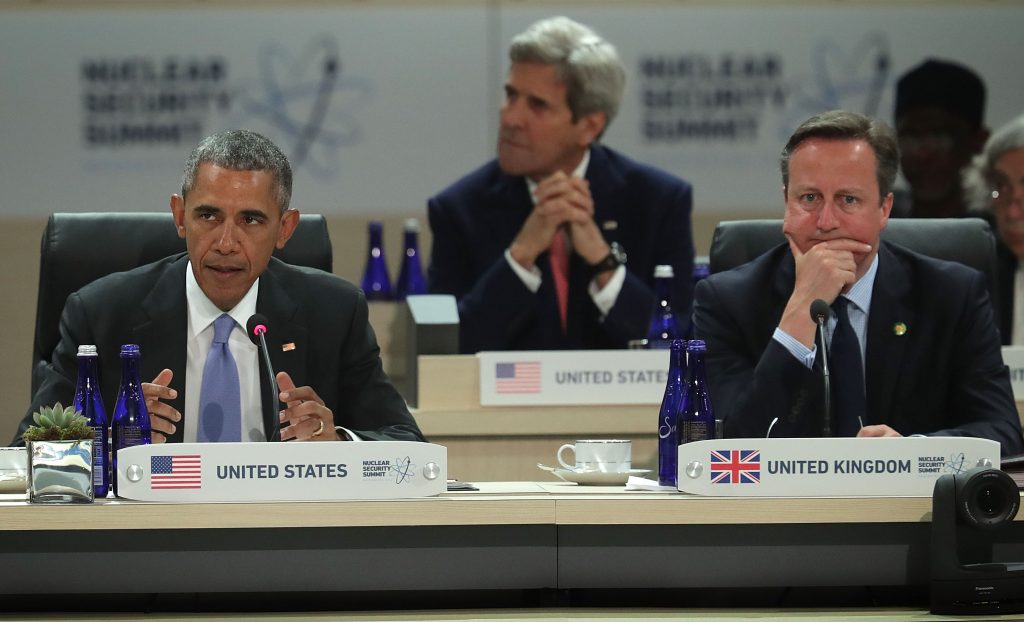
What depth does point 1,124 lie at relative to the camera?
508cm

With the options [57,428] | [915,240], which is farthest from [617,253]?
[57,428]

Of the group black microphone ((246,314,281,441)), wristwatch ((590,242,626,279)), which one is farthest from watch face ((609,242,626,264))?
black microphone ((246,314,281,441))

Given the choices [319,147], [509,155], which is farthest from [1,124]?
[509,155]

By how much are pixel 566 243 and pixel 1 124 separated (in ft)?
7.51

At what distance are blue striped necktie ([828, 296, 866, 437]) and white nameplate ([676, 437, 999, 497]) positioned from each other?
61 cm

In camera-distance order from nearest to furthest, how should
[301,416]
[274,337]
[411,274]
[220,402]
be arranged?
[301,416] → [220,402] → [274,337] → [411,274]

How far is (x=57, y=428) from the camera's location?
196cm

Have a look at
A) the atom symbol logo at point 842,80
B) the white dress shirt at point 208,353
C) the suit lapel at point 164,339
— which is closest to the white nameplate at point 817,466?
the white dress shirt at point 208,353

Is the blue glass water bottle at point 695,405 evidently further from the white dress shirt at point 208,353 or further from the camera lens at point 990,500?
the white dress shirt at point 208,353

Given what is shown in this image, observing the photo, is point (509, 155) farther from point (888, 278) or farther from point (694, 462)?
point (694, 462)

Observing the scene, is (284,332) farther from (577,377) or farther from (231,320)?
(577,377)

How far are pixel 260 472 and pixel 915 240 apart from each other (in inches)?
64.0

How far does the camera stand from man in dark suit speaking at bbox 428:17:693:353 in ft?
12.5

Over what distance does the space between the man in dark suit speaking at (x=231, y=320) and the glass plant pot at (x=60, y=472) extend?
502 mm
